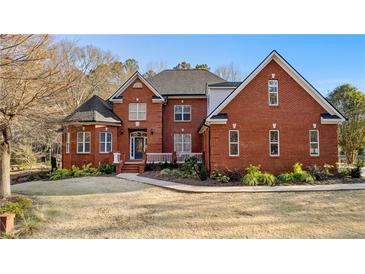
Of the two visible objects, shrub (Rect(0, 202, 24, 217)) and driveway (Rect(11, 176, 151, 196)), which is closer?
shrub (Rect(0, 202, 24, 217))

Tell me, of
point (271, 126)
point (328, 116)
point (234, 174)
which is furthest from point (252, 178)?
point (328, 116)

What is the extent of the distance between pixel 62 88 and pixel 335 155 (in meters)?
13.0

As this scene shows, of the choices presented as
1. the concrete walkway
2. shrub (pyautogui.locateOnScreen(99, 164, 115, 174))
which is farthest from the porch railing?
the concrete walkway

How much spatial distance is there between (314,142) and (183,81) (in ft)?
38.3

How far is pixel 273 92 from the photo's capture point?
14594 millimetres

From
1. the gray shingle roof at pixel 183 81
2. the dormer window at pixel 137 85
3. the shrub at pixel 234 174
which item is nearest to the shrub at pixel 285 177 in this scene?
the shrub at pixel 234 174

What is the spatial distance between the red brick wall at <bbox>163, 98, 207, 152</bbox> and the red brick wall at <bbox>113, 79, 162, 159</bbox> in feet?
3.43

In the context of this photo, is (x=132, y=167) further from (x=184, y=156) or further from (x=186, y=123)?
(x=186, y=123)

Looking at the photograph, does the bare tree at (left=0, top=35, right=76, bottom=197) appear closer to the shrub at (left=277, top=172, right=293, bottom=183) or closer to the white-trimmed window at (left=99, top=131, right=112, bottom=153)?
the white-trimmed window at (left=99, top=131, right=112, bottom=153)

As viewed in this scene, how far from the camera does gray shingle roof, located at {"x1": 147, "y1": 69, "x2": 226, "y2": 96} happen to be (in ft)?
71.1

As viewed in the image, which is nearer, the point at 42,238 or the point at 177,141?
the point at 42,238

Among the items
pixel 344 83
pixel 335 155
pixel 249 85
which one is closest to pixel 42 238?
pixel 249 85
